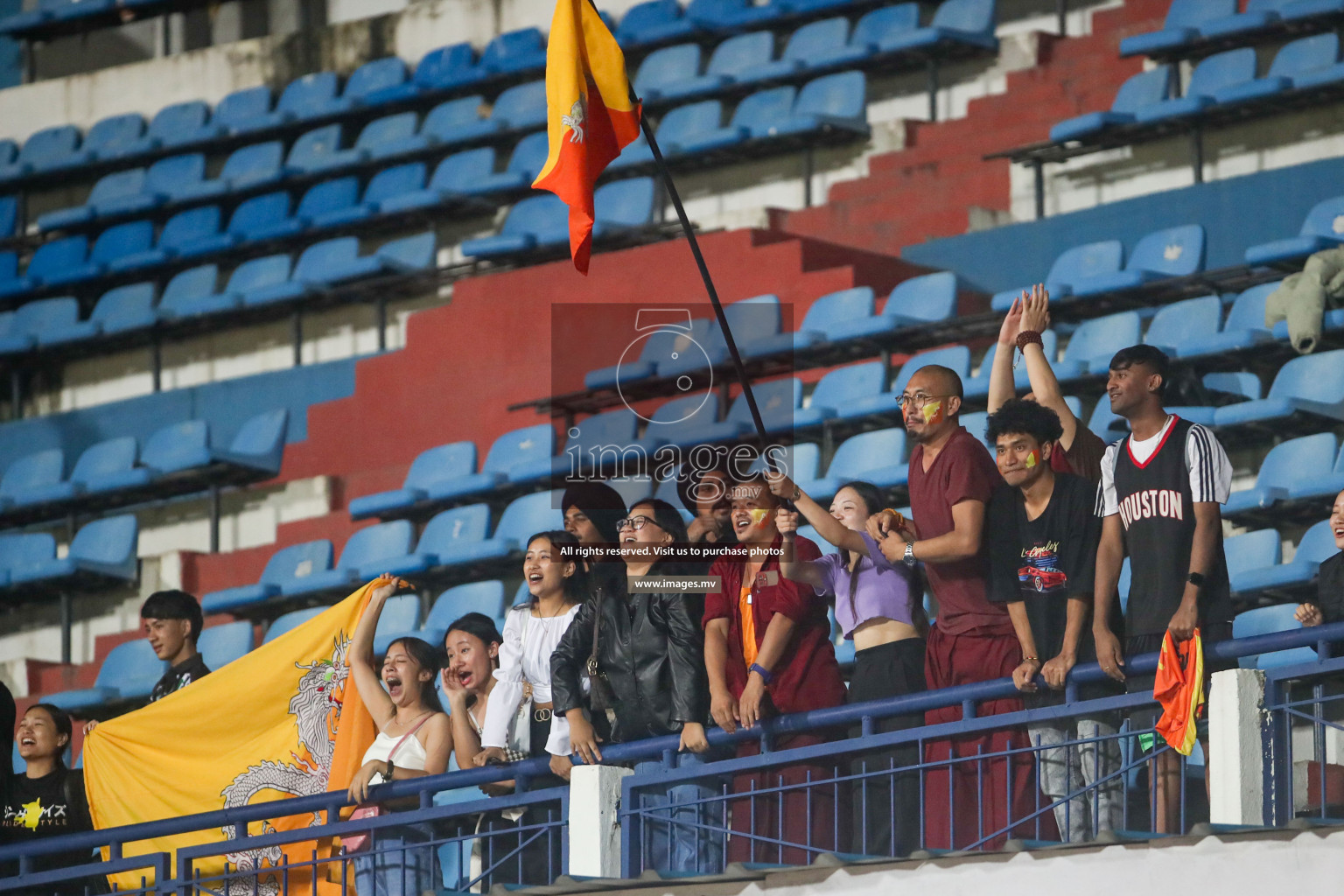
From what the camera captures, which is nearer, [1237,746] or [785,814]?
[1237,746]

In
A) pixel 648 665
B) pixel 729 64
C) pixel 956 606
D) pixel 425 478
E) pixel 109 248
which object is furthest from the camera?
pixel 109 248

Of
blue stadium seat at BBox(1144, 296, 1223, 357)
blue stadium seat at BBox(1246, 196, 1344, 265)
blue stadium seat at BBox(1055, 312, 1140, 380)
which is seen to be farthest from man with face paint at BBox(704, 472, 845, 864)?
blue stadium seat at BBox(1246, 196, 1344, 265)

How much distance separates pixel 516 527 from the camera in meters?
9.64

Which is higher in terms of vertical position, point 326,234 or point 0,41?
point 0,41

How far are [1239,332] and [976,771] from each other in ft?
11.3

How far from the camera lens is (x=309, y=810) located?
650cm

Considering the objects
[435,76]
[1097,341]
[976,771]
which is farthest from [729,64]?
[976,771]

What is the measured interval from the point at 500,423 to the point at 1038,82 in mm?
3376

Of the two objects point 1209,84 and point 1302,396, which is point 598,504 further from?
point 1209,84

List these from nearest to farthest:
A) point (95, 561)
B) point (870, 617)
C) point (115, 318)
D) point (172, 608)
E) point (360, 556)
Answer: point (870, 617) < point (172, 608) < point (360, 556) < point (95, 561) < point (115, 318)

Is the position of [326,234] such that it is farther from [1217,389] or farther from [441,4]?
[1217,389]

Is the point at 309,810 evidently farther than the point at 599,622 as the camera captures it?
Yes

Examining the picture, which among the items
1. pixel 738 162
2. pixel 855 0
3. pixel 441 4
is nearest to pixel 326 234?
pixel 441 4

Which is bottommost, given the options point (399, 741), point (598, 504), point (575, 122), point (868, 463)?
point (399, 741)
